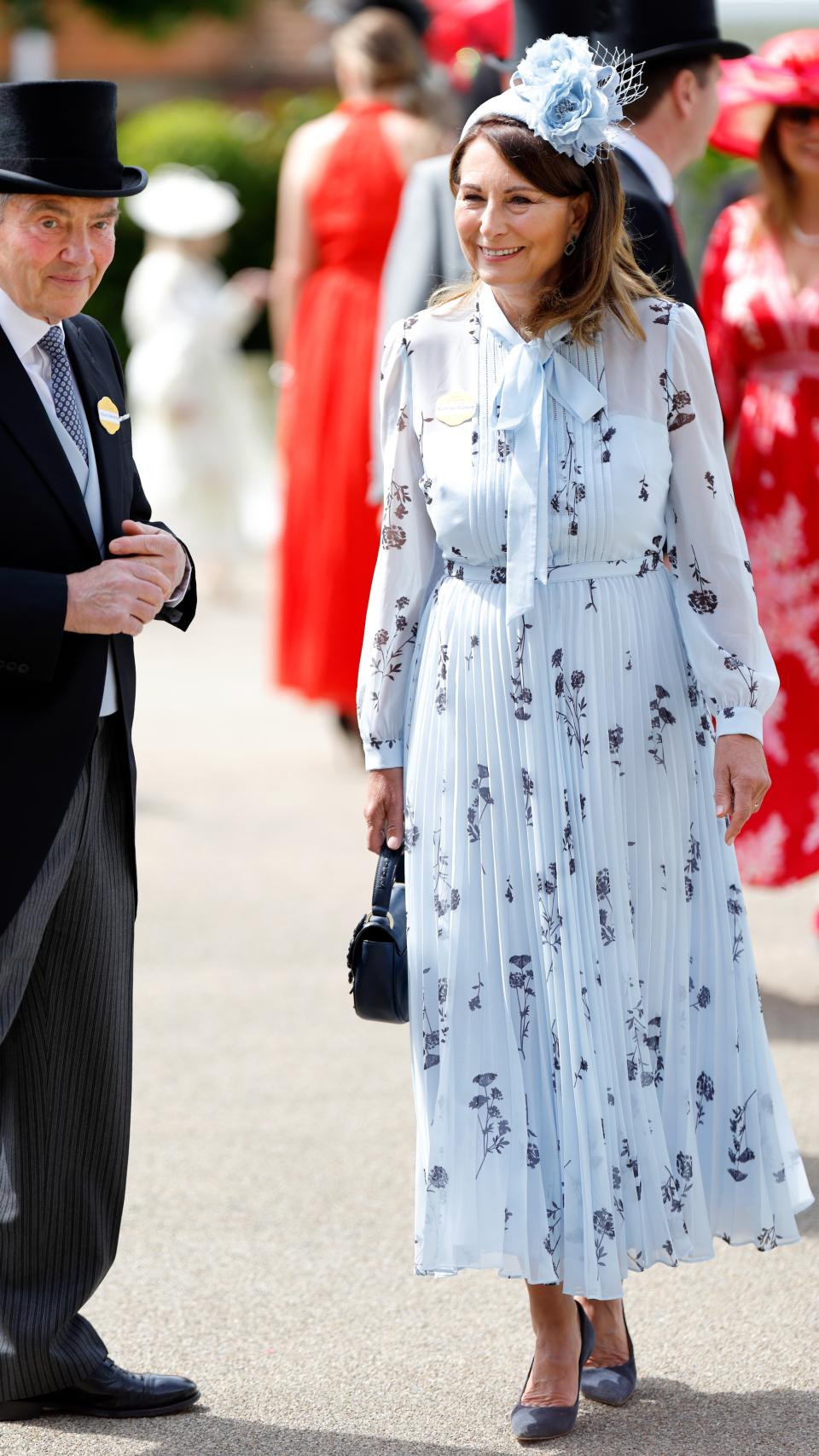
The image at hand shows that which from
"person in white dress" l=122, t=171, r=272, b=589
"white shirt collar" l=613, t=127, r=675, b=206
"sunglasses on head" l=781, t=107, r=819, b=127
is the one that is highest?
"person in white dress" l=122, t=171, r=272, b=589

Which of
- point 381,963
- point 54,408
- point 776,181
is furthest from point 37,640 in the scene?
point 776,181

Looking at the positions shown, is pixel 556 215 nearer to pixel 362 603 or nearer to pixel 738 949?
pixel 738 949

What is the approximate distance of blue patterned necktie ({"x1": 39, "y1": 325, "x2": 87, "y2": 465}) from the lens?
9.82 ft

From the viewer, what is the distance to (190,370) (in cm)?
1264

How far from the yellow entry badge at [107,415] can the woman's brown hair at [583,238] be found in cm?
61

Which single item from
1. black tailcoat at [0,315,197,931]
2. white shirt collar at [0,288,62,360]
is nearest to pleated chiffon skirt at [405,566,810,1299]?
black tailcoat at [0,315,197,931]

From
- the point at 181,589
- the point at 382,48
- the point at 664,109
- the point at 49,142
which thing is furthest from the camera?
the point at 382,48

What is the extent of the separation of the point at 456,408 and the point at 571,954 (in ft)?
2.65

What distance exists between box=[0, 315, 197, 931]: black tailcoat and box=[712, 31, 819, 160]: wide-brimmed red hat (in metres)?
2.52

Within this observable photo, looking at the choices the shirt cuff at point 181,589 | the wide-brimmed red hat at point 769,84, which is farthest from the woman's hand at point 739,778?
the wide-brimmed red hat at point 769,84

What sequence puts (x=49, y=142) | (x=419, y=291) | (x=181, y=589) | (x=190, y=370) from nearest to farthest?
Result: (x=49, y=142) < (x=181, y=589) < (x=419, y=291) < (x=190, y=370)

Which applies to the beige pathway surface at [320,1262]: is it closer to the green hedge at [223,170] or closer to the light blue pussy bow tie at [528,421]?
the light blue pussy bow tie at [528,421]

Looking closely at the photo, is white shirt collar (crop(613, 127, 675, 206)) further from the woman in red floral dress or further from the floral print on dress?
the woman in red floral dress

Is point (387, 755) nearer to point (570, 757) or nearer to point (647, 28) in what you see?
point (570, 757)
